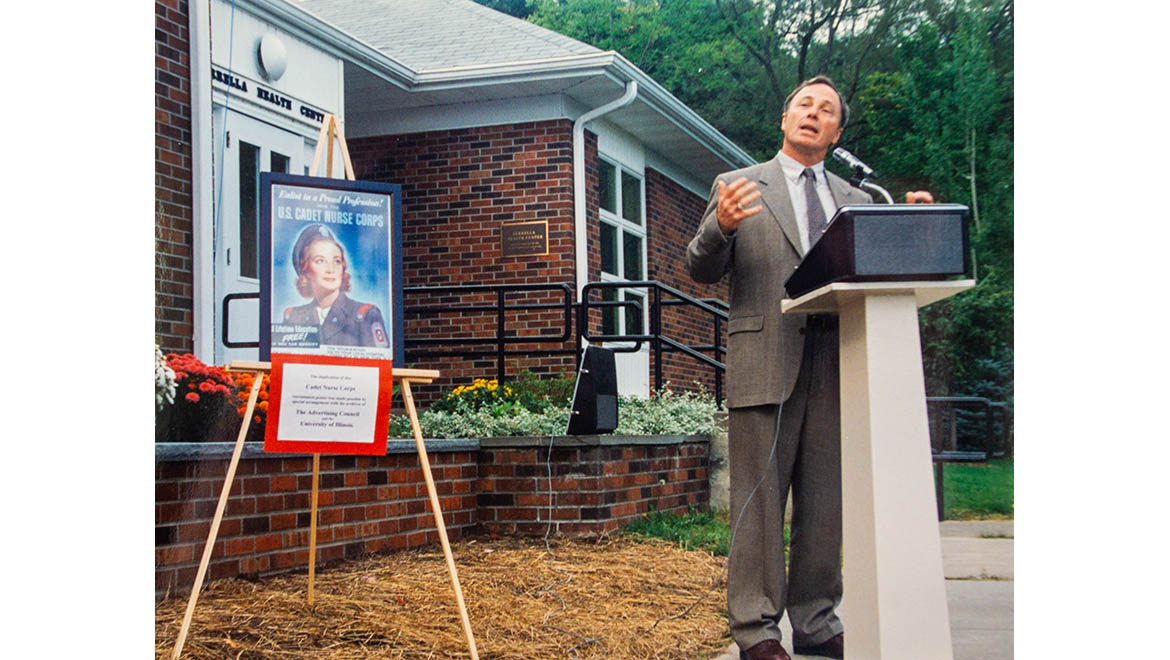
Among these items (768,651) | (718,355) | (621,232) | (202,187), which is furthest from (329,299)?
(718,355)

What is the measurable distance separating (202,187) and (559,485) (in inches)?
77.2

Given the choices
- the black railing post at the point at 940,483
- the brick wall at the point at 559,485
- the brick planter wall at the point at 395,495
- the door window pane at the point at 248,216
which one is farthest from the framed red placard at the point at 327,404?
the black railing post at the point at 940,483

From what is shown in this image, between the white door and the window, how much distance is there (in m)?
1.26

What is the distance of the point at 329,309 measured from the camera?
10.5 feet

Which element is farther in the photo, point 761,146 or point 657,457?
point 657,457

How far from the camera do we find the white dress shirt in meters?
3.12

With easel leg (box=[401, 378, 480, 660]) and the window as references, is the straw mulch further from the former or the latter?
the window

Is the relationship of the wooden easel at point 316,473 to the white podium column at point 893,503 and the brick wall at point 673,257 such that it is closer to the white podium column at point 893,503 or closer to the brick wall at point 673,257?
the white podium column at point 893,503

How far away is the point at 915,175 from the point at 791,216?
0.42 meters

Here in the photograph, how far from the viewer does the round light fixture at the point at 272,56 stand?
12.6 feet

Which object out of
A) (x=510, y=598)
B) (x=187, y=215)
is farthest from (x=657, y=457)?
(x=187, y=215)

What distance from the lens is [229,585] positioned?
354 centimetres

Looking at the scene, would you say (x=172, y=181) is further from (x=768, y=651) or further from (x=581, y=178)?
(x=768, y=651)
